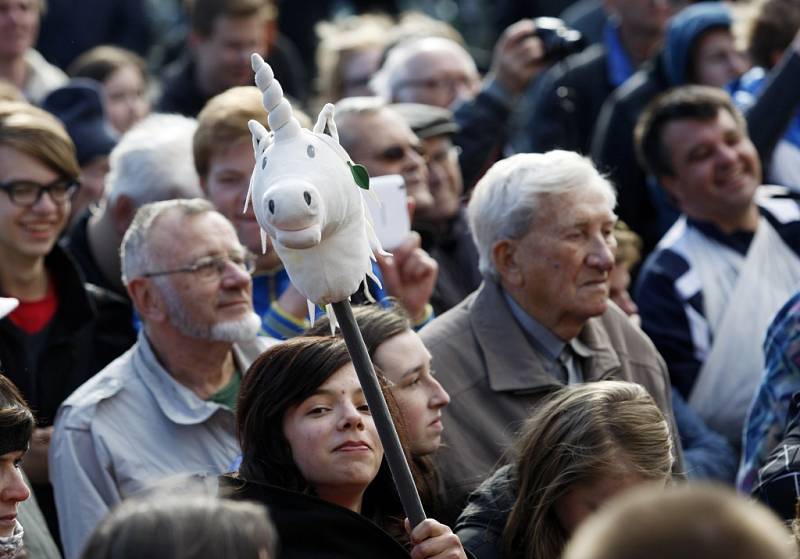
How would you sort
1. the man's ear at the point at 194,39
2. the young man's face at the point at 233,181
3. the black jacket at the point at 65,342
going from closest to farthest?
the black jacket at the point at 65,342 → the young man's face at the point at 233,181 → the man's ear at the point at 194,39

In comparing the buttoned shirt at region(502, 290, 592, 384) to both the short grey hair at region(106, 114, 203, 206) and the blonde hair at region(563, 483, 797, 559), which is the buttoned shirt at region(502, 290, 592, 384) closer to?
the short grey hair at region(106, 114, 203, 206)

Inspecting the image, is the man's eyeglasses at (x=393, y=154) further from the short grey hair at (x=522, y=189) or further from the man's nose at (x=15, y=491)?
the man's nose at (x=15, y=491)

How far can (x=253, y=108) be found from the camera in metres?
5.04

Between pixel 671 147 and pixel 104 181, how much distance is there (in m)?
2.32

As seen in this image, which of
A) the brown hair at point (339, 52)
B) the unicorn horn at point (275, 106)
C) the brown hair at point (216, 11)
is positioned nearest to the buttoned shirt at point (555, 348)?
the unicorn horn at point (275, 106)

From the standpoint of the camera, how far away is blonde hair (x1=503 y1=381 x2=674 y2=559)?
3322 millimetres

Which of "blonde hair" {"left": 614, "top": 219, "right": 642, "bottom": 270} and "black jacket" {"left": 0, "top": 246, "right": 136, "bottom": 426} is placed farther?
"blonde hair" {"left": 614, "top": 219, "right": 642, "bottom": 270}

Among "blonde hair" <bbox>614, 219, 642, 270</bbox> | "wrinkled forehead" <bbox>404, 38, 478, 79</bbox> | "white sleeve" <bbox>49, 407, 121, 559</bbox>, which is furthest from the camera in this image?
"wrinkled forehead" <bbox>404, 38, 478, 79</bbox>

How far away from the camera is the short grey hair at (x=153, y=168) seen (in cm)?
516

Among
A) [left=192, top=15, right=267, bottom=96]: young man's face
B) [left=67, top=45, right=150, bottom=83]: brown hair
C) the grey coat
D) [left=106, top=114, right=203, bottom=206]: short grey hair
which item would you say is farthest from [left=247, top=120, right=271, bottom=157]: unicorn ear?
[left=67, top=45, right=150, bottom=83]: brown hair

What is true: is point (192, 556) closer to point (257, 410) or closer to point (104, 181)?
point (257, 410)

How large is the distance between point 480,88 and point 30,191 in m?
2.24

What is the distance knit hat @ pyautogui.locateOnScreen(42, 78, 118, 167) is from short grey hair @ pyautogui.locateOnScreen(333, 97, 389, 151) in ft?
4.22

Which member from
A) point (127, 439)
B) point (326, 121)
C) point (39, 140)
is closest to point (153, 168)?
point (39, 140)
